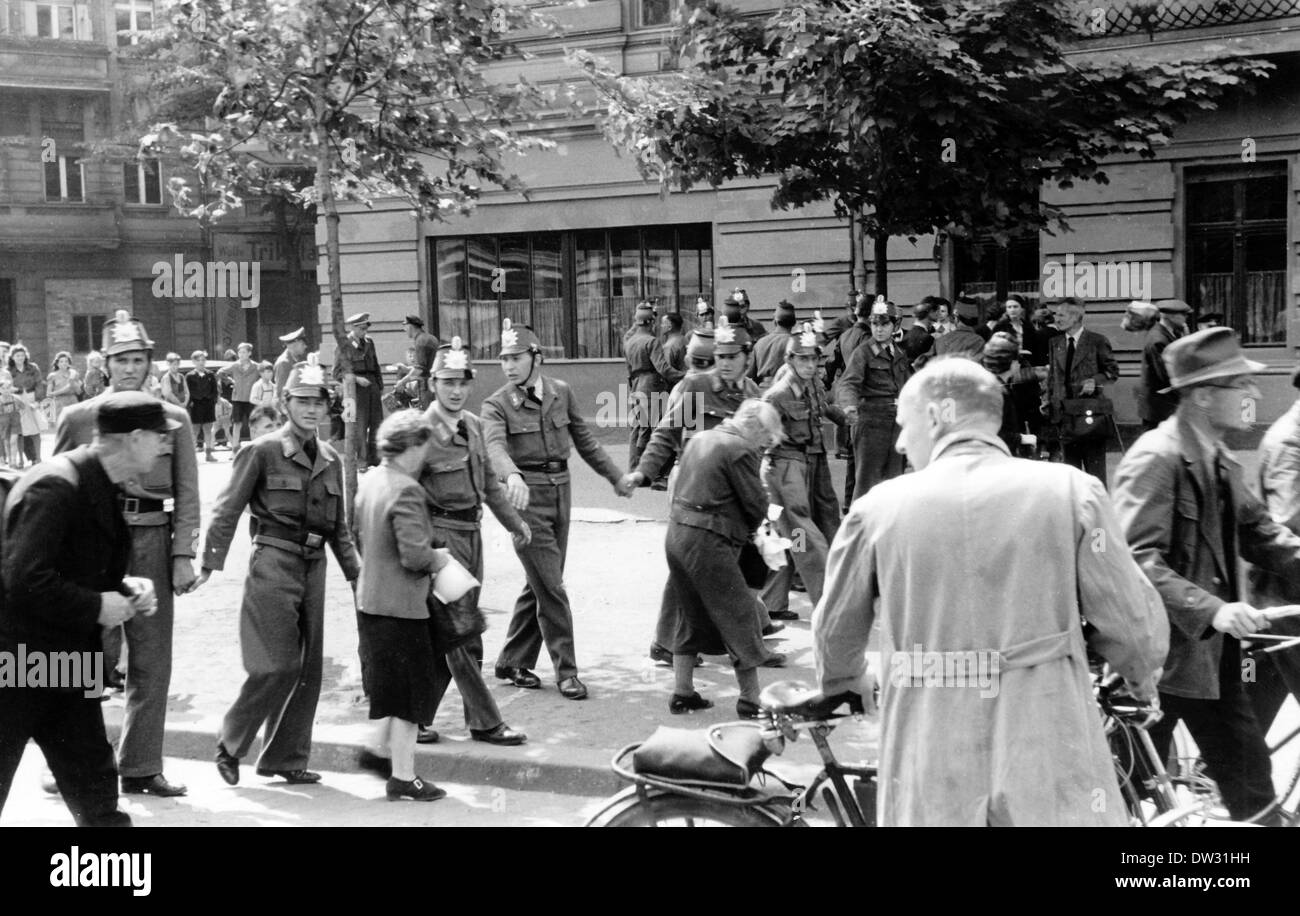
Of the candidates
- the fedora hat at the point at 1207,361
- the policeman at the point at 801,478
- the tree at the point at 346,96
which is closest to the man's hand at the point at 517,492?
the tree at the point at 346,96

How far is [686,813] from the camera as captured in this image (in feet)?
13.4

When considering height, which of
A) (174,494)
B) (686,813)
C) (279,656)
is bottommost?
(279,656)

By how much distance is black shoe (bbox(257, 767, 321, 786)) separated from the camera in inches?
281

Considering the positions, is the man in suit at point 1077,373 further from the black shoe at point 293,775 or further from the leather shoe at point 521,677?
the black shoe at point 293,775

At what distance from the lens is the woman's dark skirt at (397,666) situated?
260 inches

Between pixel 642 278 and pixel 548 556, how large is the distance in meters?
14.1

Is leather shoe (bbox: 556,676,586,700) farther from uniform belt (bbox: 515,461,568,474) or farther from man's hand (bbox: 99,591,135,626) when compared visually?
man's hand (bbox: 99,591,135,626)

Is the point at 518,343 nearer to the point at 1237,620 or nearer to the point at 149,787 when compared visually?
the point at 149,787

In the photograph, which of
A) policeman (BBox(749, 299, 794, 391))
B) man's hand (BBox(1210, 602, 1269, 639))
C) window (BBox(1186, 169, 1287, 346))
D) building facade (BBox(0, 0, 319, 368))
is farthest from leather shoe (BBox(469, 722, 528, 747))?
building facade (BBox(0, 0, 319, 368))

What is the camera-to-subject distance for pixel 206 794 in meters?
6.97

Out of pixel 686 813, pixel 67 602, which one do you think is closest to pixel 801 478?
pixel 67 602

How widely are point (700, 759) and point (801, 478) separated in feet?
19.9

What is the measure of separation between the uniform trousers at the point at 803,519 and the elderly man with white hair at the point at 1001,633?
555 centimetres
